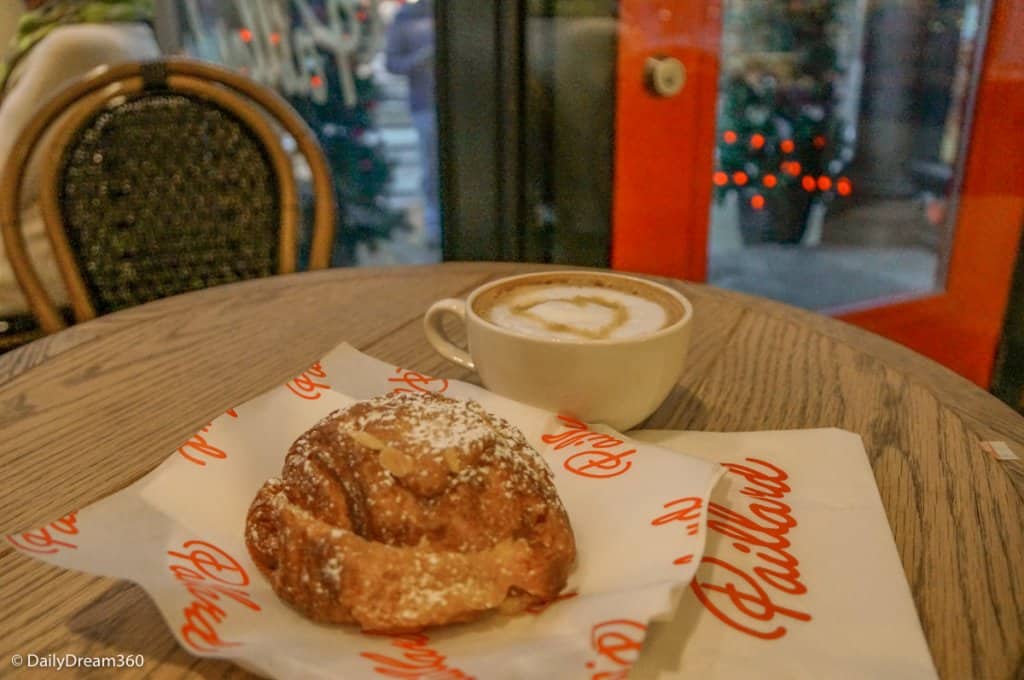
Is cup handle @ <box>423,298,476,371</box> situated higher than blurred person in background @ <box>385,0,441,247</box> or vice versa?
blurred person in background @ <box>385,0,441,247</box>

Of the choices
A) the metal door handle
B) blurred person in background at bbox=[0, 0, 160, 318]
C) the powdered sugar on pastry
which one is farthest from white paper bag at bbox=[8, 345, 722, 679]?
the metal door handle

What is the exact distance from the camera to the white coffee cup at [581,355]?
654 millimetres

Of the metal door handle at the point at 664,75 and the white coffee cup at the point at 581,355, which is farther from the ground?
the metal door handle at the point at 664,75

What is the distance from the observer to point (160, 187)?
4.88 ft

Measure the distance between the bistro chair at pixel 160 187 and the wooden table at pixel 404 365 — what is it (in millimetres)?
418

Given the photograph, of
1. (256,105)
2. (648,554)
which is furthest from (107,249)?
(648,554)

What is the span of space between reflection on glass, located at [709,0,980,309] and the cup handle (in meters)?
1.85

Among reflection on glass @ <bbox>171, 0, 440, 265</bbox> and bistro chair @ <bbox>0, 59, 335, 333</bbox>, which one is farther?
reflection on glass @ <bbox>171, 0, 440, 265</bbox>

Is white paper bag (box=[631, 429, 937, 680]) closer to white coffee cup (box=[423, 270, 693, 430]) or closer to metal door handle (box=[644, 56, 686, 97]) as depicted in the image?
white coffee cup (box=[423, 270, 693, 430])

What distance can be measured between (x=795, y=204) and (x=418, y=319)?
224cm

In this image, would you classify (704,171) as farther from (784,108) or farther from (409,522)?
(409,522)

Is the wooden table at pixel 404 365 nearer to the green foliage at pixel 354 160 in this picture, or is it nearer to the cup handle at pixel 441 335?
the cup handle at pixel 441 335

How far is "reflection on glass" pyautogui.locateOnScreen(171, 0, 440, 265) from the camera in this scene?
2625mm

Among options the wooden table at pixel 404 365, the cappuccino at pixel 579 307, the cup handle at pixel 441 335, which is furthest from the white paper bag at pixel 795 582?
the cup handle at pixel 441 335
